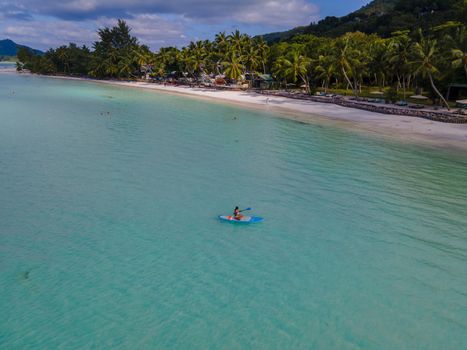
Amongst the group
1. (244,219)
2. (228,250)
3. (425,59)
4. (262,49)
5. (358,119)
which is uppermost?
(262,49)

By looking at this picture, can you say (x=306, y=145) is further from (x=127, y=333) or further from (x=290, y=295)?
(x=127, y=333)

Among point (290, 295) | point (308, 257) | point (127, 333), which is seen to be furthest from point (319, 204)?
point (127, 333)

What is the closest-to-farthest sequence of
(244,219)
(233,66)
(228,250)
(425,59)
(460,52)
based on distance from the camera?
(228,250)
(244,219)
(460,52)
(425,59)
(233,66)

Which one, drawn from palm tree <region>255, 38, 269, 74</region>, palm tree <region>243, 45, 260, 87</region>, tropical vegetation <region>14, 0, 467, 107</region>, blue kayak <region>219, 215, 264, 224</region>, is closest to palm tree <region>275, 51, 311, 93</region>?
tropical vegetation <region>14, 0, 467, 107</region>

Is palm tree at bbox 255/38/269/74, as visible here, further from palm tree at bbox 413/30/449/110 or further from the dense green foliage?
palm tree at bbox 413/30/449/110

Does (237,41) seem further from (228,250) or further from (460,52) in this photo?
(228,250)

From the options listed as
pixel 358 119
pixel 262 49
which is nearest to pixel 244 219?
pixel 358 119

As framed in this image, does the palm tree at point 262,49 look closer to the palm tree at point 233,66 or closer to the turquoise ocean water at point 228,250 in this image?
the palm tree at point 233,66
